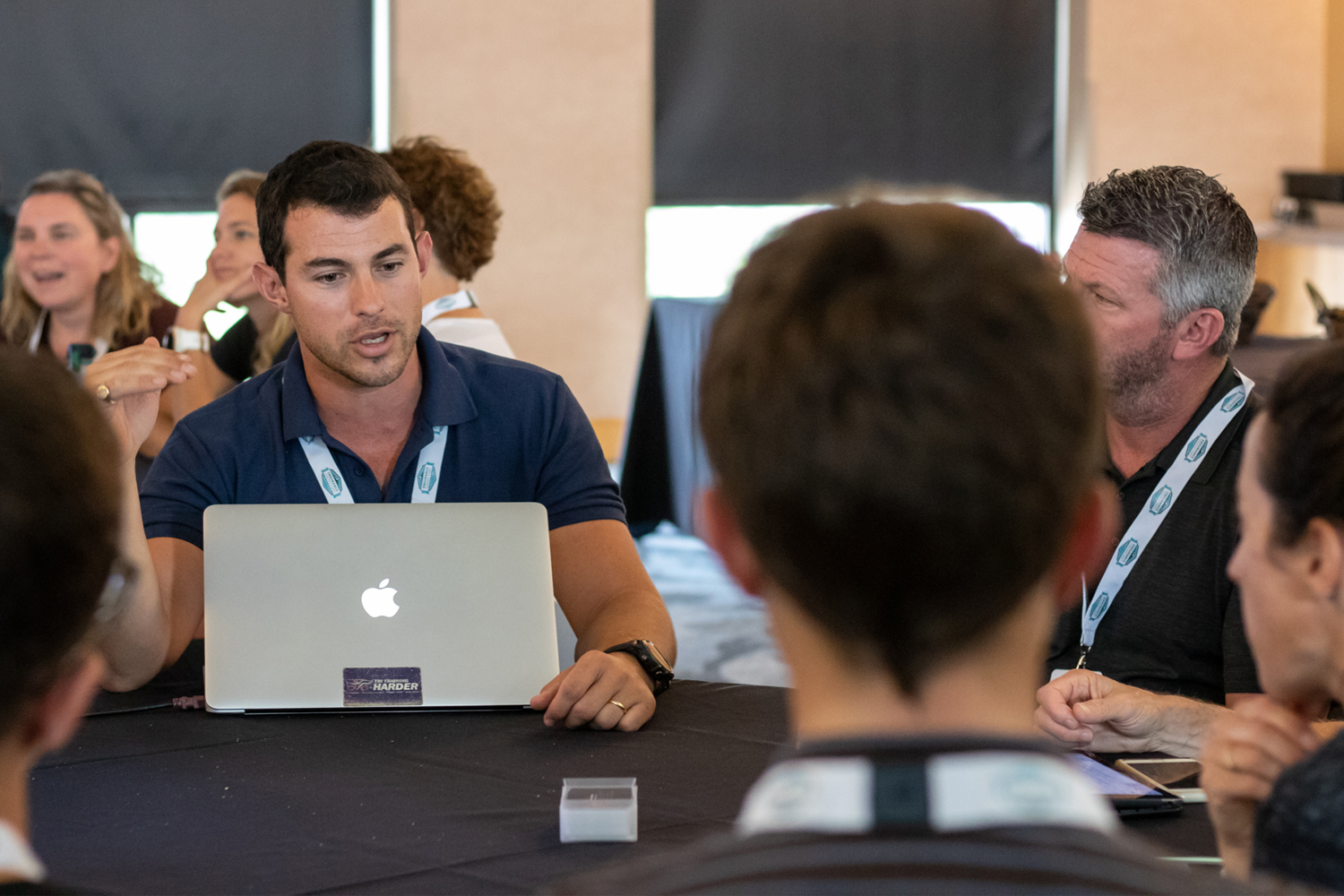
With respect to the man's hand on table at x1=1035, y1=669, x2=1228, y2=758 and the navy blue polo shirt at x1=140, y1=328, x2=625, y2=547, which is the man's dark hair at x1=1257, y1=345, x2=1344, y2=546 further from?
the navy blue polo shirt at x1=140, y1=328, x2=625, y2=547

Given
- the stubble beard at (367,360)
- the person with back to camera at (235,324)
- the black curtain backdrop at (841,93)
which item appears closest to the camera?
the stubble beard at (367,360)

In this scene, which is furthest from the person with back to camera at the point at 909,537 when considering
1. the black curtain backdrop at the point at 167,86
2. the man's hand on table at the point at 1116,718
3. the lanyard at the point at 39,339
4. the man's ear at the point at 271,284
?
the black curtain backdrop at the point at 167,86

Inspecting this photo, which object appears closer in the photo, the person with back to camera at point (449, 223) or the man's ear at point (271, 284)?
the man's ear at point (271, 284)

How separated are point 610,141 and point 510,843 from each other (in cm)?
582

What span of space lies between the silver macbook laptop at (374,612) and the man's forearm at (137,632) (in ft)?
0.54

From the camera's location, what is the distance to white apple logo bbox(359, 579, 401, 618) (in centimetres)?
158

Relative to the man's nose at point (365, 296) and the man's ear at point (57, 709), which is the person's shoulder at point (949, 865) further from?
the man's nose at point (365, 296)

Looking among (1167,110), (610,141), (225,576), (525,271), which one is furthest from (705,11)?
(225,576)

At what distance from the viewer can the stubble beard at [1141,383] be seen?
190 centimetres

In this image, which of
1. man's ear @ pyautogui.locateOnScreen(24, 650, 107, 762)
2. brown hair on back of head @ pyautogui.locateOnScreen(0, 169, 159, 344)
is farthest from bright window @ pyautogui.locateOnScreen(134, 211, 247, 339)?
man's ear @ pyautogui.locateOnScreen(24, 650, 107, 762)

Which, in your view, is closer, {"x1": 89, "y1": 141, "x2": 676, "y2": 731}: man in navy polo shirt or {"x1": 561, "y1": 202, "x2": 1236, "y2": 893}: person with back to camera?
{"x1": 561, "y1": 202, "x2": 1236, "y2": 893}: person with back to camera

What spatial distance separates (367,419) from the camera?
213 centimetres

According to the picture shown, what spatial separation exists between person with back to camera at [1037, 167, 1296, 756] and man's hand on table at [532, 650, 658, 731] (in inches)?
22.1

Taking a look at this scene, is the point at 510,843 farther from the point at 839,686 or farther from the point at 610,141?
the point at 610,141
